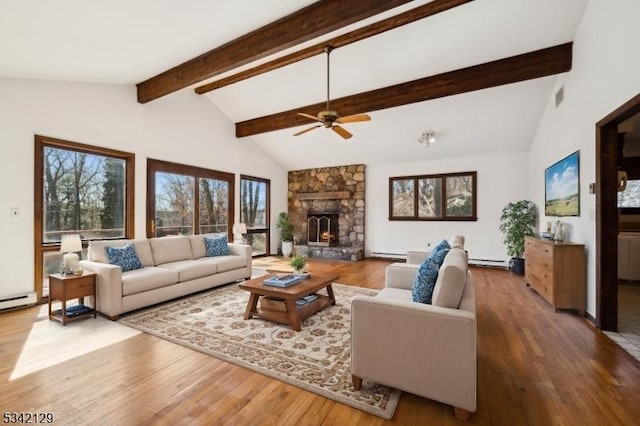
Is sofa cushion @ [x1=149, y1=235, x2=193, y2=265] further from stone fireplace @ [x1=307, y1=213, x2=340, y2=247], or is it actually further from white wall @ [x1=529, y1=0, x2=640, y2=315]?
white wall @ [x1=529, y1=0, x2=640, y2=315]

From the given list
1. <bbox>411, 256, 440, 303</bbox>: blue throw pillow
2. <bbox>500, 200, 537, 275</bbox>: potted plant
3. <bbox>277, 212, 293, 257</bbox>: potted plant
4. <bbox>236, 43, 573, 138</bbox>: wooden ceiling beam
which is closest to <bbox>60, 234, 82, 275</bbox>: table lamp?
<bbox>411, 256, 440, 303</bbox>: blue throw pillow

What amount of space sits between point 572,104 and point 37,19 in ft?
19.4

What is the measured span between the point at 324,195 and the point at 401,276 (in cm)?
505

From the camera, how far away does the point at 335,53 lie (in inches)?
168

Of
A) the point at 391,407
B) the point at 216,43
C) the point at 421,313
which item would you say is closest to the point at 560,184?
the point at 421,313

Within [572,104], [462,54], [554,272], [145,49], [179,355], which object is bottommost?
[179,355]

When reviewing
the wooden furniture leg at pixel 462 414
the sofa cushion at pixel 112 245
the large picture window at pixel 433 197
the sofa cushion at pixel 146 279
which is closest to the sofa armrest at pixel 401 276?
the wooden furniture leg at pixel 462 414

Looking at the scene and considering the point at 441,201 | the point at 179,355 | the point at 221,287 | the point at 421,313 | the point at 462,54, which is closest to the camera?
the point at 421,313

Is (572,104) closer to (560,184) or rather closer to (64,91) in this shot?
(560,184)

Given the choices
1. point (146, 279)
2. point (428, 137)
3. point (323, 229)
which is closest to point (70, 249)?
point (146, 279)

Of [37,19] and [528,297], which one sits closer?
[37,19]

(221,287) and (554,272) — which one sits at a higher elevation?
(554,272)

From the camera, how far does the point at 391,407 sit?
178 centimetres

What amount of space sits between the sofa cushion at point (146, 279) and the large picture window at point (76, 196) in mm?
1300
